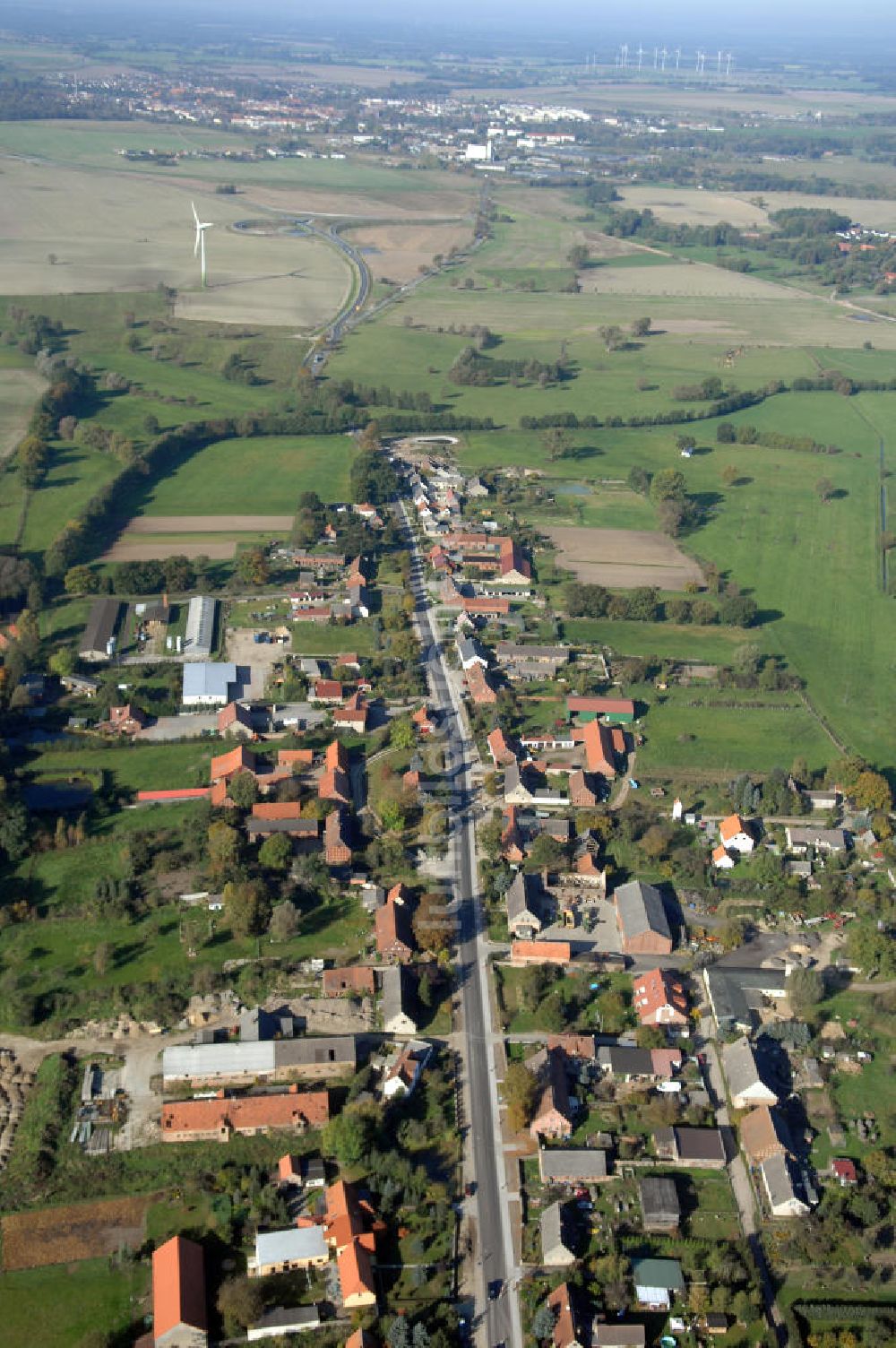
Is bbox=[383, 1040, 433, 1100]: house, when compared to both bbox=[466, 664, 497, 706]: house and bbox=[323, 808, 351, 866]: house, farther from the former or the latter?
bbox=[466, 664, 497, 706]: house

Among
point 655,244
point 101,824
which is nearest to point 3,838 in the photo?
point 101,824

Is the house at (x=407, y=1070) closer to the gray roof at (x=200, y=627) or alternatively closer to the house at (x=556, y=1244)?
the house at (x=556, y=1244)

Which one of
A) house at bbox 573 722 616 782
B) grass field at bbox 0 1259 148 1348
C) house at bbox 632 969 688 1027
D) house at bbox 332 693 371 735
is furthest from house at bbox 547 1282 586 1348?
house at bbox 332 693 371 735

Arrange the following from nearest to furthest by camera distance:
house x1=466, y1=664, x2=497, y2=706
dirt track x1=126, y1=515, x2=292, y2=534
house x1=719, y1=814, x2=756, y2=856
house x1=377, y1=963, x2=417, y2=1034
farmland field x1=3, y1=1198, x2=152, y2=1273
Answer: farmland field x1=3, y1=1198, x2=152, y2=1273 → house x1=377, y1=963, x2=417, y2=1034 → house x1=719, y1=814, x2=756, y2=856 → house x1=466, y1=664, x2=497, y2=706 → dirt track x1=126, y1=515, x2=292, y2=534

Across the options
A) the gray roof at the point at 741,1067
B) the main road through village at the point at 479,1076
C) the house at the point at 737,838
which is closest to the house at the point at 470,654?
the main road through village at the point at 479,1076

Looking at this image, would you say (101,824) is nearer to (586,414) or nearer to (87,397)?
(87,397)

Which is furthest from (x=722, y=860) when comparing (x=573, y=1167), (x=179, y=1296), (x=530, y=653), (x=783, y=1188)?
(x=179, y=1296)
